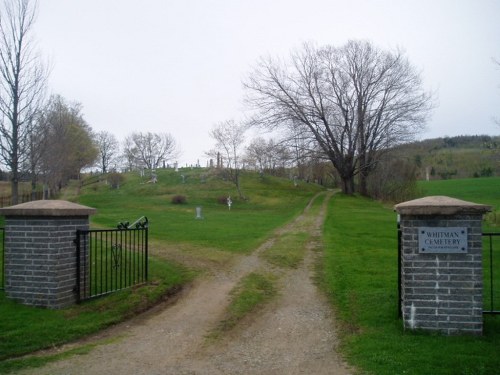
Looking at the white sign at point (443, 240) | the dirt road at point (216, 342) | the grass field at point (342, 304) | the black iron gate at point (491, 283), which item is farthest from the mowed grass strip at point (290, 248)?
the white sign at point (443, 240)

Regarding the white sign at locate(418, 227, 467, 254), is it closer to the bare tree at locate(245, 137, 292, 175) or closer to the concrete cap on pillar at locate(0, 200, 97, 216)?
the concrete cap on pillar at locate(0, 200, 97, 216)

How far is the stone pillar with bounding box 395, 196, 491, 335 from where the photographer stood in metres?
5.74

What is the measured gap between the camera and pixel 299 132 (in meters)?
37.4

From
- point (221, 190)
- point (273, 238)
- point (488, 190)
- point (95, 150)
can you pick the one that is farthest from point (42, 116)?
point (488, 190)

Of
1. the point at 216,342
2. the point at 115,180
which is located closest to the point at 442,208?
the point at 216,342

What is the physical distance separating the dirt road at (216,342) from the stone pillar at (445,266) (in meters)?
1.27

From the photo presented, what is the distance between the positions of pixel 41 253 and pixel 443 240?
565cm

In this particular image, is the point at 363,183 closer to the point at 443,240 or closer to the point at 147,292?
the point at 147,292

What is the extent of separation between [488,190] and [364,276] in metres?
47.1

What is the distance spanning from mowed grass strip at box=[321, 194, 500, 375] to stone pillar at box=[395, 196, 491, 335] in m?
0.23

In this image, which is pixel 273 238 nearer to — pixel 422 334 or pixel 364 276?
pixel 364 276

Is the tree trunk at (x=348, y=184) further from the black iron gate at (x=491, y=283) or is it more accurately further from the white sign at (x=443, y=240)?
the white sign at (x=443, y=240)

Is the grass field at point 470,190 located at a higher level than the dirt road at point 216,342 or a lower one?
higher

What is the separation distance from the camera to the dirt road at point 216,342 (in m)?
5.06
